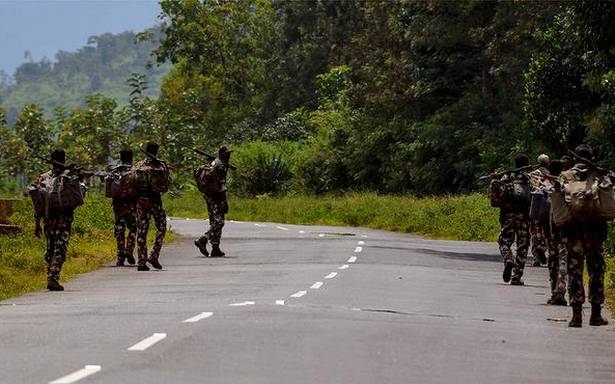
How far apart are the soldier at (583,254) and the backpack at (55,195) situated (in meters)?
7.61

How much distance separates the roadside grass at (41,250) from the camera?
23125 millimetres

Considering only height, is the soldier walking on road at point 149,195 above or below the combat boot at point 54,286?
above

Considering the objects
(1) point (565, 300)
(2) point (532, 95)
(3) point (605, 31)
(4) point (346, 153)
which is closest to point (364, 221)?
(4) point (346, 153)

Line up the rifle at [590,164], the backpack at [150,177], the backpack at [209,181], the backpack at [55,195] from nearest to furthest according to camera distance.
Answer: the rifle at [590,164] < the backpack at [55,195] < the backpack at [150,177] < the backpack at [209,181]

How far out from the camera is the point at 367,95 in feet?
202

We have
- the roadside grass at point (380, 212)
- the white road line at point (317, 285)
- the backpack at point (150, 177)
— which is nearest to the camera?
the white road line at point (317, 285)

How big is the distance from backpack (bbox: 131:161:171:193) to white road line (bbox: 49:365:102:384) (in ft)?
47.5

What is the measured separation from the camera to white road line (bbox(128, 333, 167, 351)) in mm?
12078

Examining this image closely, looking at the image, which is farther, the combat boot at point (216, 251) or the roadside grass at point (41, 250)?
the combat boot at point (216, 251)

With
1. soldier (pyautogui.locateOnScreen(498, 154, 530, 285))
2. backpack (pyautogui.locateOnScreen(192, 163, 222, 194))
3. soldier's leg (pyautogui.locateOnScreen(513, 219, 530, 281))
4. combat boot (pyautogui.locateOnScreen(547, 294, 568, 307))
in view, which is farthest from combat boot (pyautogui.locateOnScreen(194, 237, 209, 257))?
combat boot (pyautogui.locateOnScreen(547, 294, 568, 307))

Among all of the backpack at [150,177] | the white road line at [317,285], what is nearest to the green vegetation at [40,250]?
the backpack at [150,177]

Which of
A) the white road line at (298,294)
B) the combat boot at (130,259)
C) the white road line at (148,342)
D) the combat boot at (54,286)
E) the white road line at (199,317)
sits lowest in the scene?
the combat boot at (130,259)

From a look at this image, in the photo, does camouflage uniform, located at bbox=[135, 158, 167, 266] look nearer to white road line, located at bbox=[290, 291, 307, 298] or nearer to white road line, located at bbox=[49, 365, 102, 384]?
white road line, located at bbox=[290, 291, 307, 298]

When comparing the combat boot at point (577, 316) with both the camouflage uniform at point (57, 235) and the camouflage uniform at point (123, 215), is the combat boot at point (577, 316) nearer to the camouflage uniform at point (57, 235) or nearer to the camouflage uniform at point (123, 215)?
the camouflage uniform at point (57, 235)
